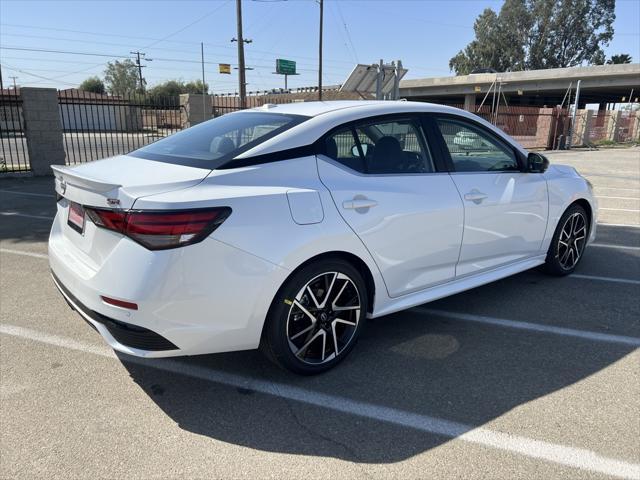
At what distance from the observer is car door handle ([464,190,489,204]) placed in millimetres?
3699

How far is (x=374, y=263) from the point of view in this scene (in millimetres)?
3168

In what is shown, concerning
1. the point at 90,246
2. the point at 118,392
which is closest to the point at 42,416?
the point at 118,392

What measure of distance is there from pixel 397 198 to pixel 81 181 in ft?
6.24

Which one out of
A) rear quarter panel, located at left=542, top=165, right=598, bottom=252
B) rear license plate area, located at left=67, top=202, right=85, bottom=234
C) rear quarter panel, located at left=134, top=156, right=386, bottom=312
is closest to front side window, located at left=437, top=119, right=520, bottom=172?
rear quarter panel, located at left=542, top=165, right=598, bottom=252

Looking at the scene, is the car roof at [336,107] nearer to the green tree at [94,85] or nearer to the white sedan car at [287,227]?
the white sedan car at [287,227]

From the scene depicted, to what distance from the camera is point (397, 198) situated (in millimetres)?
3250

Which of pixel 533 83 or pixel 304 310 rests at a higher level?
pixel 533 83

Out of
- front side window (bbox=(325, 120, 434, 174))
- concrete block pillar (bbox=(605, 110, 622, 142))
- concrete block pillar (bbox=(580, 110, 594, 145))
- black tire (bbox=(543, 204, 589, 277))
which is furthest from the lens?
concrete block pillar (bbox=(605, 110, 622, 142))

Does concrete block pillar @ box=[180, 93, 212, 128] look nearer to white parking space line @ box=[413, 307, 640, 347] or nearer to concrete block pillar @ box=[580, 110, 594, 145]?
white parking space line @ box=[413, 307, 640, 347]

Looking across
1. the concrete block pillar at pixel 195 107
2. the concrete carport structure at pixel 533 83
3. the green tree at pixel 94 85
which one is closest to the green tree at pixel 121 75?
the green tree at pixel 94 85

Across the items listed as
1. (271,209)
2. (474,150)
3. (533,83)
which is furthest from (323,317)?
(533,83)

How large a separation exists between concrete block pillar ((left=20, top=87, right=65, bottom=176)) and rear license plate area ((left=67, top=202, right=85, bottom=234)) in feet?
33.7

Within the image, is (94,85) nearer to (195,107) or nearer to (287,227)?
(195,107)

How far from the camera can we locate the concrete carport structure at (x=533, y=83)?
138 feet
